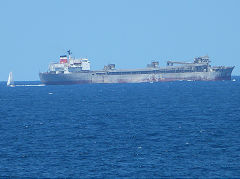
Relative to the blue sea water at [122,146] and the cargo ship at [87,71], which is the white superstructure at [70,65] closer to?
the cargo ship at [87,71]

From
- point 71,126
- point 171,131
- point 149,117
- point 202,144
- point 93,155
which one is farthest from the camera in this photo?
point 149,117

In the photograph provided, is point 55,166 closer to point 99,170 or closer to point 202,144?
point 99,170

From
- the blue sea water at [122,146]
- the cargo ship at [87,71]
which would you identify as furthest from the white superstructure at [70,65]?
the blue sea water at [122,146]

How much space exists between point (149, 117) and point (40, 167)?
3408 centimetres

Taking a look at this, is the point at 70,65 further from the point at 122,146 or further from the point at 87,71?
the point at 122,146

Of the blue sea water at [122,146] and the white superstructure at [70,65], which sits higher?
the white superstructure at [70,65]

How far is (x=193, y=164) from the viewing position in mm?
37781

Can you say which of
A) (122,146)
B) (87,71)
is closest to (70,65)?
(87,71)

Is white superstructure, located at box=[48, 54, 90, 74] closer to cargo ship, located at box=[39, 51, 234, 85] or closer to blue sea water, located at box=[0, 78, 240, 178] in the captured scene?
cargo ship, located at box=[39, 51, 234, 85]

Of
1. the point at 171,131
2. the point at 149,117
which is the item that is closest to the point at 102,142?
the point at 171,131

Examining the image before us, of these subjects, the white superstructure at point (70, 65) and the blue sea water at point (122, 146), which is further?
the white superstructure at point (70, 65)

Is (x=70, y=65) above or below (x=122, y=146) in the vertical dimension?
above

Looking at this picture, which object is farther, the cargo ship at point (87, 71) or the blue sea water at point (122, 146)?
the cargo ship at point (87, 71)

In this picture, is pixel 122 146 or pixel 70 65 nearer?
pixel 122 146
